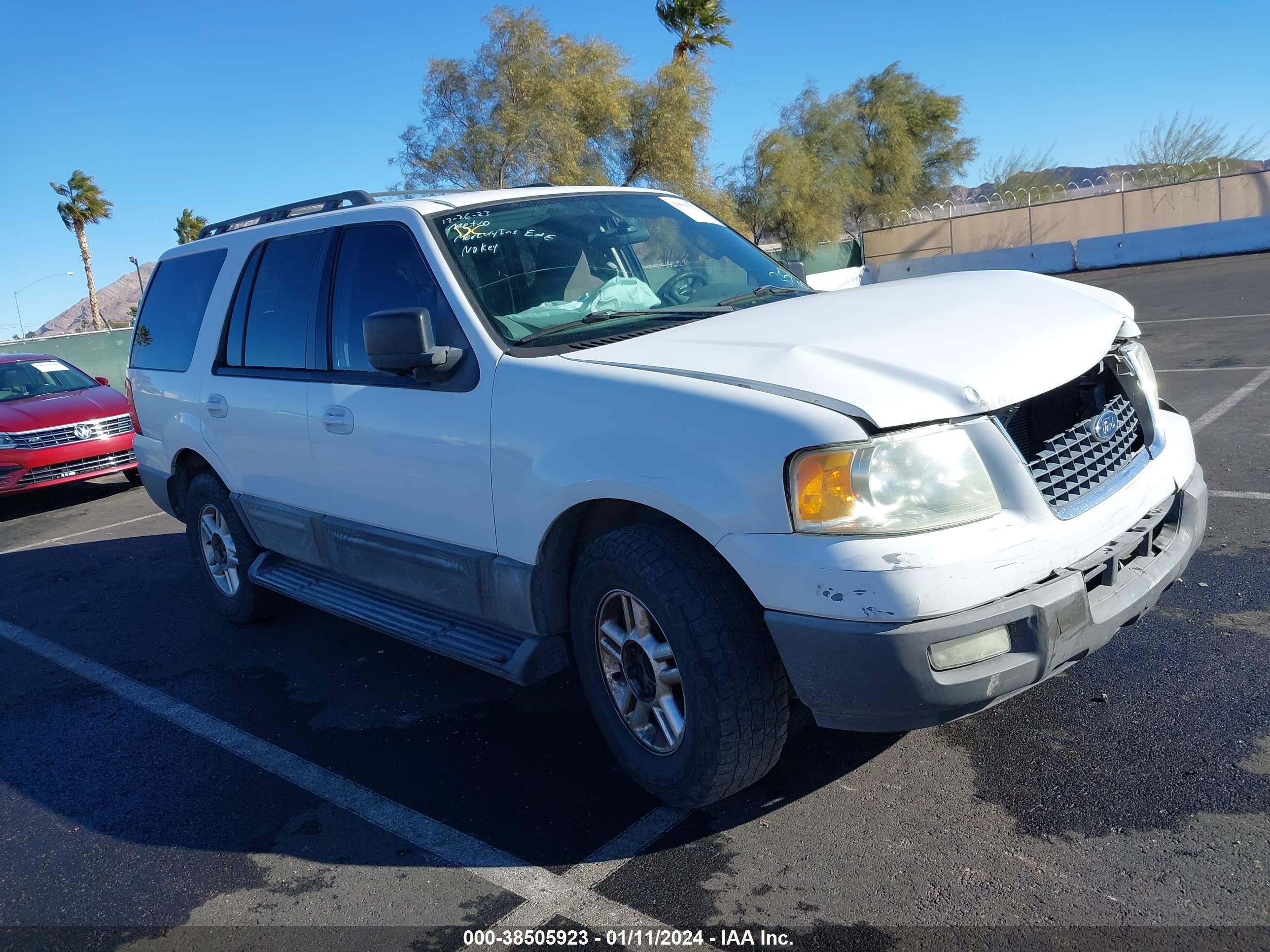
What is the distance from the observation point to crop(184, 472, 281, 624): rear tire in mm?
5324

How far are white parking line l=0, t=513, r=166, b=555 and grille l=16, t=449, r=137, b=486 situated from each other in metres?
0.97

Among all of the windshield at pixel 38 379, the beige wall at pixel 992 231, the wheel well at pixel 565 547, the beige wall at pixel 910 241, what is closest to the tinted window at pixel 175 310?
the wheel well at pixel 565 547

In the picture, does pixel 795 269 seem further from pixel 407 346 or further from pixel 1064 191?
pixel 1064 191

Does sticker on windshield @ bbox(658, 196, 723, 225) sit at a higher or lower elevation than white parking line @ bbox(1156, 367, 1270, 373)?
higher

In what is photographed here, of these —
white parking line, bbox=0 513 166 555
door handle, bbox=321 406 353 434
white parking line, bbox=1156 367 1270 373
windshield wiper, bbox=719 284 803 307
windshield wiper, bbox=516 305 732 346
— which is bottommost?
white parking line, bbox=0 513 166 555

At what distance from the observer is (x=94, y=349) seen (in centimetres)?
2416

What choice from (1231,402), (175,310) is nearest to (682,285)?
(175,310)

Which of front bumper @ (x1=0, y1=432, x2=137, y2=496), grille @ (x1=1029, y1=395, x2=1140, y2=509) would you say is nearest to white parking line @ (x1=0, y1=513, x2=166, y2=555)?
front bumper @ (x1=0, y1=432, x2=137, y2=496)

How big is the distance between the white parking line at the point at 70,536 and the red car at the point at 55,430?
0.95 metres

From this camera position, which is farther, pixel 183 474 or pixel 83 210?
pixel 83 210

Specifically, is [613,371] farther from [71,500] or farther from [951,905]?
[71,500]

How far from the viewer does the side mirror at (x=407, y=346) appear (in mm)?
3398

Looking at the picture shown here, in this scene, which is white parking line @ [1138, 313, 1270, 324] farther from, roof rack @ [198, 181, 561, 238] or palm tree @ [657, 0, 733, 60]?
palm tree @ [657, 0, 733, 60]

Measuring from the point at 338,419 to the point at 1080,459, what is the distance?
110 inches
